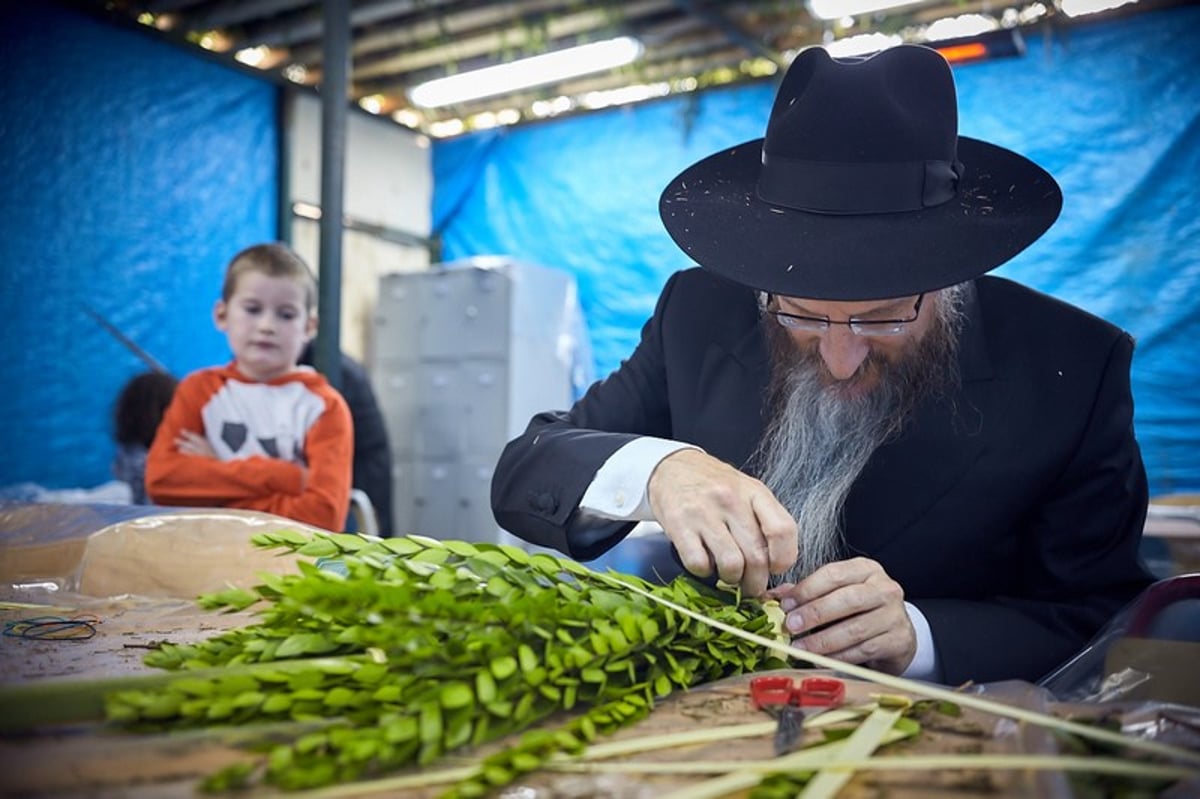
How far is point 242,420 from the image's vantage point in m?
3.60

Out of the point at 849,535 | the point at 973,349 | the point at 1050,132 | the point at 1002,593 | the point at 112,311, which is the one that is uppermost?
the point at 1050,132

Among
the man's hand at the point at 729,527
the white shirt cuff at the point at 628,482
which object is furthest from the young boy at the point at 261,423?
the man's hand at the point at 729,527

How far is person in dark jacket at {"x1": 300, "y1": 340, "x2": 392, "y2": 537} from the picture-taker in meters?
5.61

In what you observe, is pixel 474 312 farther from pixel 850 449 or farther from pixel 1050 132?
pixel 850 449

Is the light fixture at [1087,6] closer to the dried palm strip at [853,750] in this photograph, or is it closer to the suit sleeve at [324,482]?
the suit sleeve at [324,482]

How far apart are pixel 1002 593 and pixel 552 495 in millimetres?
994

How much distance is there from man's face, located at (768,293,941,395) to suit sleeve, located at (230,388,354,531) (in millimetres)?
2088

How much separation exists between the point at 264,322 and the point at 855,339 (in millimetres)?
2678

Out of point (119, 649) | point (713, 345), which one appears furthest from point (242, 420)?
point (119, 649)

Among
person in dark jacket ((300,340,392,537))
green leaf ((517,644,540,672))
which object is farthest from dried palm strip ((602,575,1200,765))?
person in dark jacket ((300,340,392,537))

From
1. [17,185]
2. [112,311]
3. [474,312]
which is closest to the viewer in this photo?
[17,185]

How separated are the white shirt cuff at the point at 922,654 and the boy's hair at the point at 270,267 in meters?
3.00

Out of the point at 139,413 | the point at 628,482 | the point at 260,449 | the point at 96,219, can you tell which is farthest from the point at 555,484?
the point at 96,219

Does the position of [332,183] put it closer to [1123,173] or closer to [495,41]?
[495,41]
